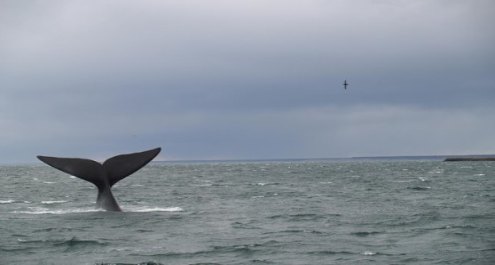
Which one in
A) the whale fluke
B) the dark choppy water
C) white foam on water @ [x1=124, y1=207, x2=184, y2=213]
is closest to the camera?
the dark choppy water

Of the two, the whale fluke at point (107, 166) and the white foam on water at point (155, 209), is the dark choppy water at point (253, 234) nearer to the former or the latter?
the white foam on water at point (155, 209)

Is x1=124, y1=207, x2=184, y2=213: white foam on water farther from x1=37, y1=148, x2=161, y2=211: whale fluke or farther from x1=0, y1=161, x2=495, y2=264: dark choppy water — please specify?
x1=37, y1=148, x2=161, y2=211: whale fluke

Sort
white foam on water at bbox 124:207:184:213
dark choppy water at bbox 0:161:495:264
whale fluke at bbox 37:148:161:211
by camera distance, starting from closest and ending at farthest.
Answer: dark choppy water at bbox 0:161:495:264
whale fluke at bbox 37:148:161:211
white foam on water at bbox 124:207:184:213

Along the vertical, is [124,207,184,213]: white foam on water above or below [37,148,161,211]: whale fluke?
A: below

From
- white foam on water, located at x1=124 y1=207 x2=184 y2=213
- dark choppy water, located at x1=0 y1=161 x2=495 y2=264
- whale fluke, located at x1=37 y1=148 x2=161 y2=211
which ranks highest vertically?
whale fluke, located at x1=37 y1=148 x2=161 y2=211

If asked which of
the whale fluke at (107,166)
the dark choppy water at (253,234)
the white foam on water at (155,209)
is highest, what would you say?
the whale fluke at (107,166)

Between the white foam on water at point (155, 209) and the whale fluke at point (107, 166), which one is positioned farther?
the white foam on water at point (155, 209)

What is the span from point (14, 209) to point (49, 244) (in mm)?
11978

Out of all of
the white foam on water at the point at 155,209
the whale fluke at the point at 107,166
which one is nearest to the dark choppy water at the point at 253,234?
the white foam on water at the point at 155,209

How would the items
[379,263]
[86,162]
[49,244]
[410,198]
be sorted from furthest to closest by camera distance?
1. [410,198]
2. [86,162]
3. [49,244]
4. [379,263]

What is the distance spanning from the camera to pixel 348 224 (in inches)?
888

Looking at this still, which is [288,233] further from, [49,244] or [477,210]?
[477,210]

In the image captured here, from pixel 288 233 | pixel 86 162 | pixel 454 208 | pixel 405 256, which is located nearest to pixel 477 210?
pixel 454 208

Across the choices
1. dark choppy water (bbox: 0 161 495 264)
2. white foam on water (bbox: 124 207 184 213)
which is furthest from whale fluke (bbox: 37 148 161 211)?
white foam on water (bbox: 124 207 184 213)
